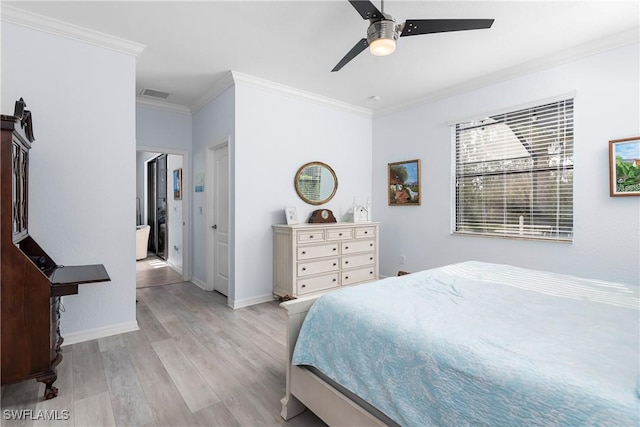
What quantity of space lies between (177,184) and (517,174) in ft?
17.4

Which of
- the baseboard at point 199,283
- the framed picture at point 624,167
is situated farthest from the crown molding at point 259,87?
the framed picture at point 624,167

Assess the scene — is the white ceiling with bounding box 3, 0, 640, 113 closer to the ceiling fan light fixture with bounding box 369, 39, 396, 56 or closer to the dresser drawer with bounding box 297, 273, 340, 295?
the ceiling fan light fixture with bounding box 369, 39, 396, 56

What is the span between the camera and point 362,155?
5.02 meters

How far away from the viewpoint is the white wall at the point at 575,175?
2.80m

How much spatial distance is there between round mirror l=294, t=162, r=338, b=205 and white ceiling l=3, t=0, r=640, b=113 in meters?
1.07

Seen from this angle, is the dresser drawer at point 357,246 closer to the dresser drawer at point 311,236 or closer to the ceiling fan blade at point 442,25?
the dresser drawer at point 311,236

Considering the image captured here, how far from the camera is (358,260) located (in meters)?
4.30

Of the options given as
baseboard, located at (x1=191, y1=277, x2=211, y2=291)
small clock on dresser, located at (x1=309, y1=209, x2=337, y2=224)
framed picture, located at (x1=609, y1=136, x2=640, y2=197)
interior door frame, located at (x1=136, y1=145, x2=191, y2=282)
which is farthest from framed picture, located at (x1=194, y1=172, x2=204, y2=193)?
framed picture, located at (x1=609, y1=136, x2=640, y2=197)

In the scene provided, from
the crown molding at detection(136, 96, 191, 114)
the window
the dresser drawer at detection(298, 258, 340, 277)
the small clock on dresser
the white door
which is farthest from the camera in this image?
the crown molding at detection(136, 96, 191, 114)

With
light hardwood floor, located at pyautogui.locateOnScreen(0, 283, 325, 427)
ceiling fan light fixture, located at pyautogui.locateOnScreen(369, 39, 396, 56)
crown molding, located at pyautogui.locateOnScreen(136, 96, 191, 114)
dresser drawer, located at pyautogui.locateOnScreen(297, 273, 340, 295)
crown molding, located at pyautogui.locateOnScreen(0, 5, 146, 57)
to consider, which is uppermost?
crown molding, located at pyautogui.locateOnScreen(0, 5, 146, 57)

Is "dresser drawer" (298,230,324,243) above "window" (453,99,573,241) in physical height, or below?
below

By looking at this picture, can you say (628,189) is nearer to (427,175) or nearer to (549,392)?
(427,175)

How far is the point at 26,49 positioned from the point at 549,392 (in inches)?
153

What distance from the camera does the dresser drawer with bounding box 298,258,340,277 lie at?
3748 mm
